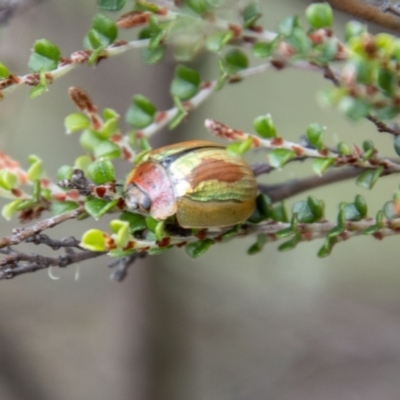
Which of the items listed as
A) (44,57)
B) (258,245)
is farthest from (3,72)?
(258,245)

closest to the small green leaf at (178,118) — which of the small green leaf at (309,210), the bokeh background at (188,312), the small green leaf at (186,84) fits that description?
the small green leaf at (186,84)

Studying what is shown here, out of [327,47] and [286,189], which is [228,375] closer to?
[286,189]

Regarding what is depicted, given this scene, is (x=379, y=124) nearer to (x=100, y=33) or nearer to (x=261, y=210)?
(x=261, y=210)

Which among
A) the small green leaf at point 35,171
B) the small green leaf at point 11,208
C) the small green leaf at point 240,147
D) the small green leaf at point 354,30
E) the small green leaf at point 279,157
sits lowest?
the small green leaf at point 11,208

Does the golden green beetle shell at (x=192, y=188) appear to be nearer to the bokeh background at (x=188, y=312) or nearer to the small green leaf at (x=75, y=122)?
the small green leaf at (x=75, y=122)

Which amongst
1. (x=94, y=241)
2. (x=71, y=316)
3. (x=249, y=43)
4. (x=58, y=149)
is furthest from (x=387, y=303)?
(x=94, y=241)

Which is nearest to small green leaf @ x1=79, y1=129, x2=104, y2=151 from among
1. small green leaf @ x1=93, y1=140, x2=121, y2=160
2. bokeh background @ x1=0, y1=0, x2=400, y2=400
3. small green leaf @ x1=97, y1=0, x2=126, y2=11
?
small green leaf @ x1=93, y1=140, x2=121, y2=160

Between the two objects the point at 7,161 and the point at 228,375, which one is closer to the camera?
the point at 7,161
